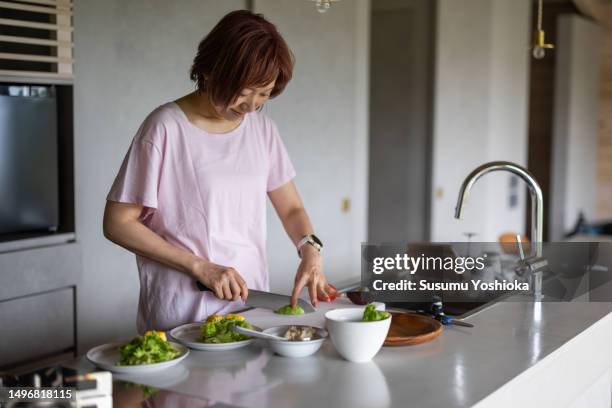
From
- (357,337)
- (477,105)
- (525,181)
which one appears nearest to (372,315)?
(357,337)

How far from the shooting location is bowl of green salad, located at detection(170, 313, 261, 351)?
1.93 meters

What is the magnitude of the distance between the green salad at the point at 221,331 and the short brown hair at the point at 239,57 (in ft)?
Result: 2.13

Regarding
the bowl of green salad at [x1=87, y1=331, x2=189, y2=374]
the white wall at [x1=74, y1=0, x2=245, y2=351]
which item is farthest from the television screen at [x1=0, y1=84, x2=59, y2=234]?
the bowl of green salad at [x1=87, y1=331, x2=189, y2=374]

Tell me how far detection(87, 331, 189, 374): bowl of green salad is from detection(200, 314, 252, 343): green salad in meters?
0.12

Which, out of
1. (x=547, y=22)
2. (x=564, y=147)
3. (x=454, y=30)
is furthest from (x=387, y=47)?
(x=547, y=22)

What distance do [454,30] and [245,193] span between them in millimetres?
4319

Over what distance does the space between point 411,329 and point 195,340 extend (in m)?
0.58

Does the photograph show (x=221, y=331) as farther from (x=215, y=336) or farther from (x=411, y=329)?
(x=411, y=329)

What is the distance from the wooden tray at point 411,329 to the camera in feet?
6.54

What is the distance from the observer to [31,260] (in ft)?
10.8

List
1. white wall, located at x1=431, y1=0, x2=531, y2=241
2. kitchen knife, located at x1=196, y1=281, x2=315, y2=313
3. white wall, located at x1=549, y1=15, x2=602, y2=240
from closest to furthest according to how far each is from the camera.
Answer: kitchen knife, located at x1=196, y1=281, x2=315, y2=313 → white wall, located at x1=431, y1=0, x2=531, y2=241 → white wall, located at x1=549, y1=15, x2=602, y2=240

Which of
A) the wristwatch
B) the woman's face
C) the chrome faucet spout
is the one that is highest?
the woman's face

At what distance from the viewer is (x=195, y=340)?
6.57 feet

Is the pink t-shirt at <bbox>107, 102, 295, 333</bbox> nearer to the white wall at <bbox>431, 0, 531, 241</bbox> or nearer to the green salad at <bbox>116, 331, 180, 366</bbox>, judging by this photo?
the green salad at <bbox>116, 331, 180, 366</bbox>
